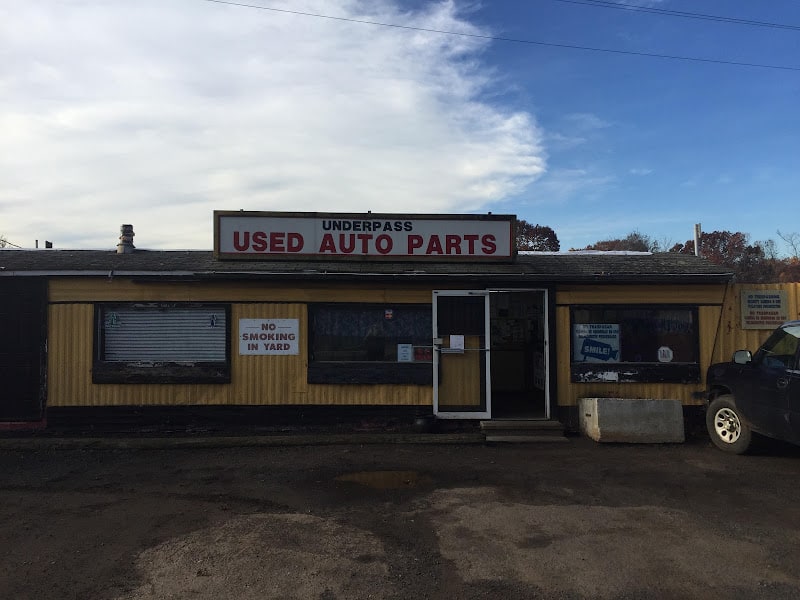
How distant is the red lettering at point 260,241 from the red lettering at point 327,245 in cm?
95

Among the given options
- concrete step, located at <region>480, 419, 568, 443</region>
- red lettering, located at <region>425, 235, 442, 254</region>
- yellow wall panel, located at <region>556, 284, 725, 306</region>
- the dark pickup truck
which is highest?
red lettering, located at <region>425, 235, 442, 254</region>

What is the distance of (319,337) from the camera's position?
9.12 meters

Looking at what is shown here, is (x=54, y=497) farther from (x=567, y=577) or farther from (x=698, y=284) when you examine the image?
(x=698, y=284)

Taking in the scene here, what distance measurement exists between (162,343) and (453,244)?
5.05 metres

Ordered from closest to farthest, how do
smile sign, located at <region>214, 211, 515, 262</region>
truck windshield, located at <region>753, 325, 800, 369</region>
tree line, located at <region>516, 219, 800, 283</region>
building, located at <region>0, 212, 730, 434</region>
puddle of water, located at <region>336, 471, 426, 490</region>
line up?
puddle of water, located at <region>336, 471, 426, 490</region> < truck windshield, located at <region>753, 325, 800, 369</region> < building, located at <region>0, 212, 730, 434</region> < smile sign, located at <region>214, 211, 515, 262</region> < tree line, located at <region>516, 219, 800, 283</region>

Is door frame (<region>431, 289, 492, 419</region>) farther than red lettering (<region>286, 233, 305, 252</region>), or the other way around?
red lettering (<region>286, 233, 305, 252</region>)

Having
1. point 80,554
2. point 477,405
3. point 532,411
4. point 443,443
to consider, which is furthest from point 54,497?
point 532,411

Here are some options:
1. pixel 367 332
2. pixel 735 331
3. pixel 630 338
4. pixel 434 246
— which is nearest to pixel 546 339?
pixel 630 338

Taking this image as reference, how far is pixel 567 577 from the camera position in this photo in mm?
4074

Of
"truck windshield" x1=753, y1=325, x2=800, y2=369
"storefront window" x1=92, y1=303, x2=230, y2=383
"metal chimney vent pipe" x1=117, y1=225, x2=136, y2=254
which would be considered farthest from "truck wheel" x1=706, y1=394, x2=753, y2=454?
"metal chimney vent pipe" x1=117, y1=225, x2=136, y2=254

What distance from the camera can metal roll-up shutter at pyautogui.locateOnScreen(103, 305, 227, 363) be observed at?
9.00 metres

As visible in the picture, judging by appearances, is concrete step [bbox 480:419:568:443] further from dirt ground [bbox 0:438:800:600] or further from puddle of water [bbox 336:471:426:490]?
puddle of water [bbox 336:471:426:490]

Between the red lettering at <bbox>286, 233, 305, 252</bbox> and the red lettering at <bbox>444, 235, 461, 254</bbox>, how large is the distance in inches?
95.9

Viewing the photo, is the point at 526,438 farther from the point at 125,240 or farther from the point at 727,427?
the point at 125,240
